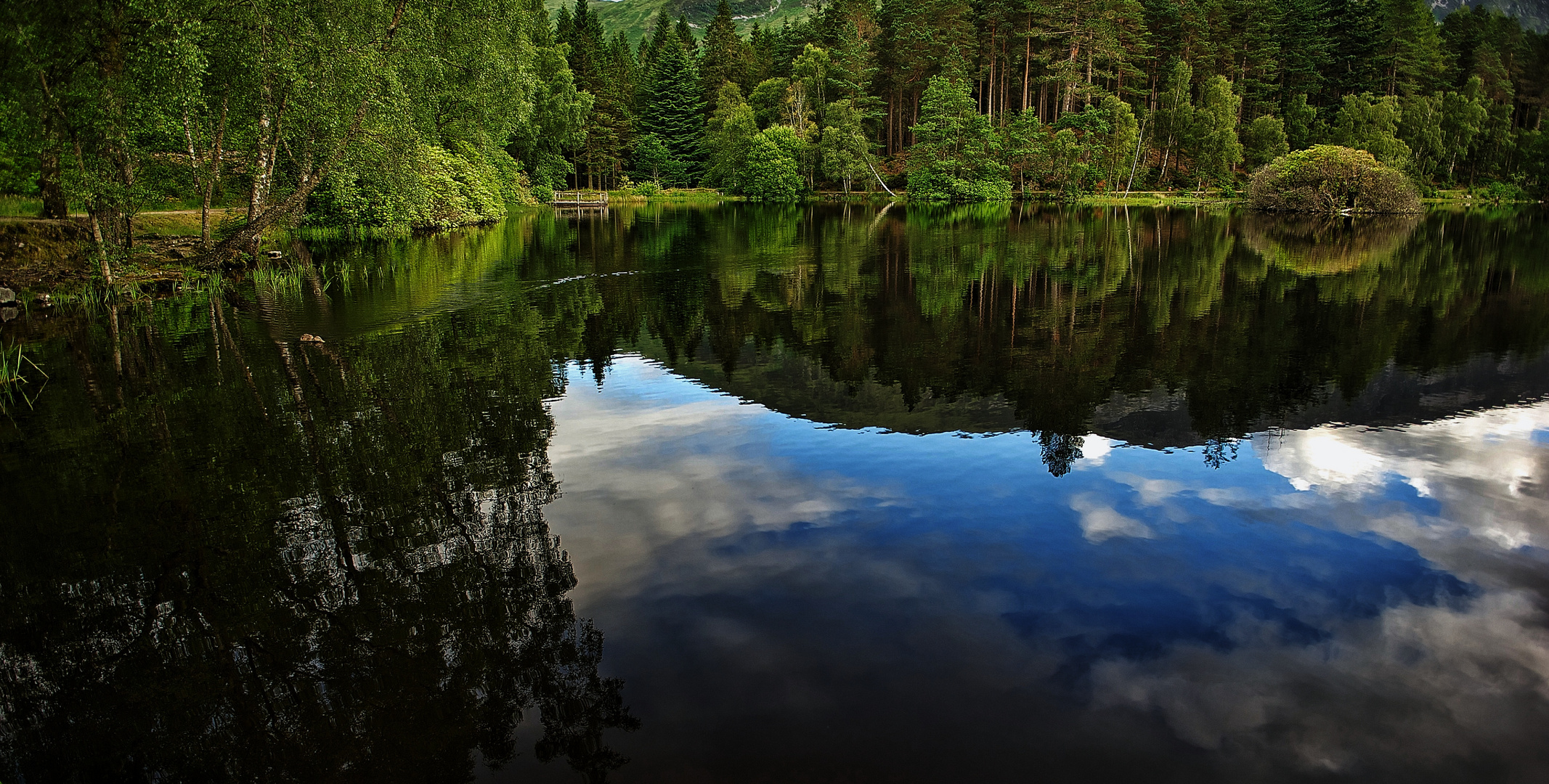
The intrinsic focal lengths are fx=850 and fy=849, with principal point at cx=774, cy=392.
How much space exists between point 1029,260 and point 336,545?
31.0 meters

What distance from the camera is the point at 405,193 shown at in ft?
111

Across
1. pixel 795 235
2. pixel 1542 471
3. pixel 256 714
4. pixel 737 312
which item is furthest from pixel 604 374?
pixel 795 235

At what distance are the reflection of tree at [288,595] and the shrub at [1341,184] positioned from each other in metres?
69.3

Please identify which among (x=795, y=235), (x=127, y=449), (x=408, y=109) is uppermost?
(x=408, y=109)

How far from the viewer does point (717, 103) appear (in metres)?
102

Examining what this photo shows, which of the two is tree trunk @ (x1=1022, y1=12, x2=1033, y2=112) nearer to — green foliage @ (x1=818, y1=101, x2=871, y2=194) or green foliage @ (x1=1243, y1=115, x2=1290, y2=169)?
green foliage @ (x1=818, y1=101, x2=871, y2=194)

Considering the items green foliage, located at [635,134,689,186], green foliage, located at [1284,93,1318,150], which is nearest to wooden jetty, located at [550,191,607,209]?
green foliage, located at [635,134,689,186]

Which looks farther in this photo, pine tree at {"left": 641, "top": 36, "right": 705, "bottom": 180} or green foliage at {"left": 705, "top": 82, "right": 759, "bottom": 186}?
pine tree at {"left": 641, "top": 36, "right": 705, "bottom": 180}

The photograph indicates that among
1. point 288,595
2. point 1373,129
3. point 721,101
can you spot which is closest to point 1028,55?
point 1373,129

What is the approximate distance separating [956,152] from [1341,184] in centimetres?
3193

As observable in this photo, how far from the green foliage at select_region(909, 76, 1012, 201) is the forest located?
0.82 feet

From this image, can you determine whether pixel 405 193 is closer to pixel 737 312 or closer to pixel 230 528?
pixel 737 312

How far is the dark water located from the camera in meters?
6.16

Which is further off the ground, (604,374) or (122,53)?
(122,53)
